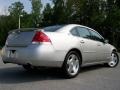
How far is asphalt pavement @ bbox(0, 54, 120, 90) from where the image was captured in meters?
7.25

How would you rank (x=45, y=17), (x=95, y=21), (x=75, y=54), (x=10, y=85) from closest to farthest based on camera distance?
(x=10, y=85) → (x=75, y=54) → (x=95, y=21) → (x=45, y=17)

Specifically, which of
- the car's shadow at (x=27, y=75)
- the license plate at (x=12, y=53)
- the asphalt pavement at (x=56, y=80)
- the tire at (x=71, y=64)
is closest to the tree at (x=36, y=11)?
the car's shadow at (x=27, y=75)

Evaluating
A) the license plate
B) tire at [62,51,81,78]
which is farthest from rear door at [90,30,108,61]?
the license plate

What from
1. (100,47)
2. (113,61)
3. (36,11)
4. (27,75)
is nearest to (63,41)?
(27,75)

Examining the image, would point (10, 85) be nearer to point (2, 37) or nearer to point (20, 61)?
point (20, 61)

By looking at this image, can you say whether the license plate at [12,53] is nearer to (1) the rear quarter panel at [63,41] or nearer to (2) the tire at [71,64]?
(1) the rear quarter panel at [63,41]

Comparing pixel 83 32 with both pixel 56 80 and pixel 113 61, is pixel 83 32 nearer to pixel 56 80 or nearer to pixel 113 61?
pixel 56 80

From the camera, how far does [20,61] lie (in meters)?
7.93

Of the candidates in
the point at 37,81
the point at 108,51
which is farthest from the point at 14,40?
the point at 108,51

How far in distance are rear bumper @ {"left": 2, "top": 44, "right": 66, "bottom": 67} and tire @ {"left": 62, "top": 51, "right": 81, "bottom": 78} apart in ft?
0.64

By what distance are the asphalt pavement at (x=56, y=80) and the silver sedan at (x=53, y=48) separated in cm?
37

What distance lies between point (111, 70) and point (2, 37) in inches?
1711

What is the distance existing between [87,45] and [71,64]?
0.96m

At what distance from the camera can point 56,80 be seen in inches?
319
